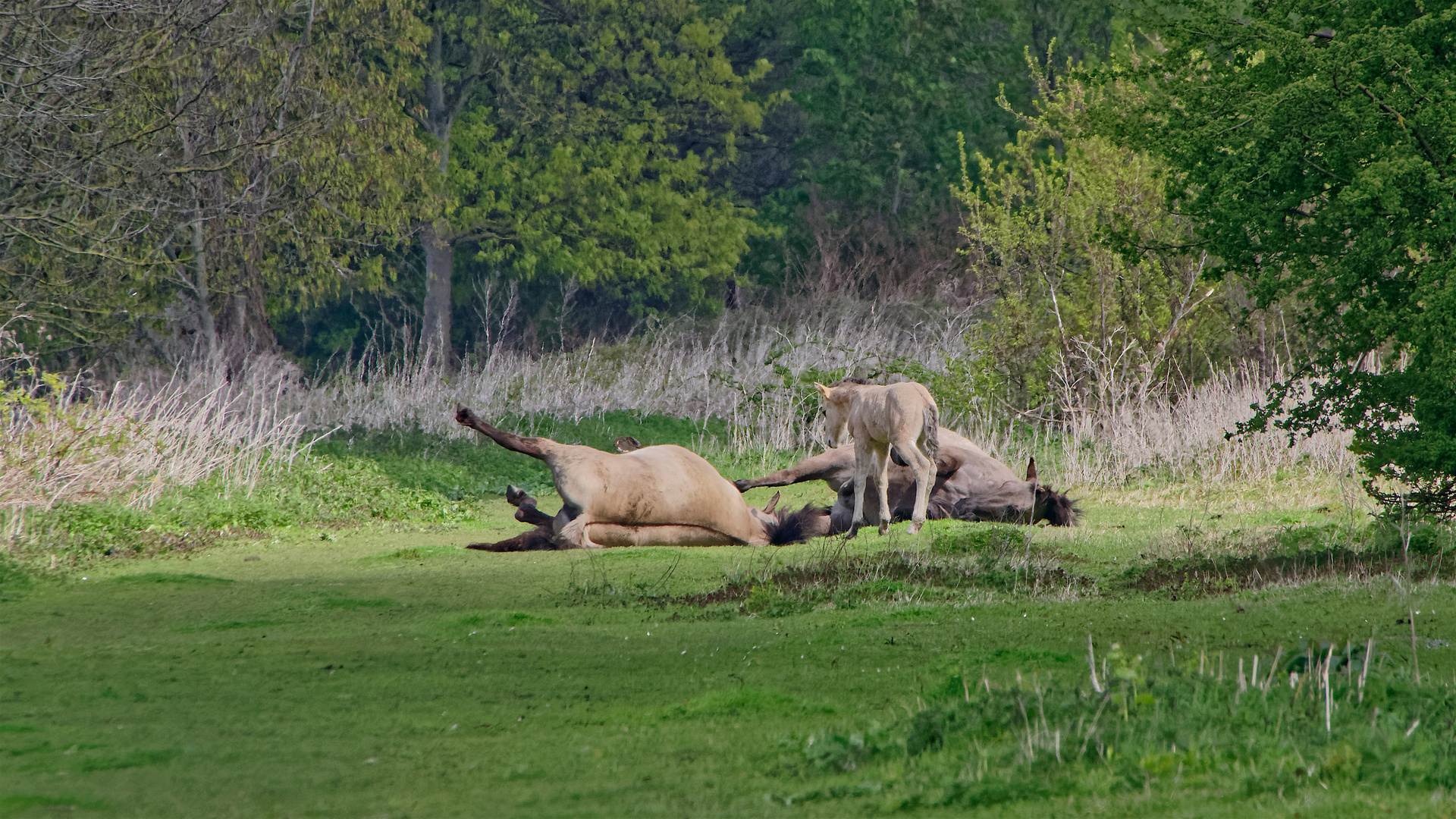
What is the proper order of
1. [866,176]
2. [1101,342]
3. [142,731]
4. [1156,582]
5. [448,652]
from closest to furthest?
[142,731] → [448,652] → [1156,582] → [1101,342] → [866,176]

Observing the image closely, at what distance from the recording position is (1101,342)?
1970cm

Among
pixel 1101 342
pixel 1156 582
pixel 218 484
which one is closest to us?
pixel 1156 582

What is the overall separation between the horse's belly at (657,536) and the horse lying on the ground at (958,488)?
4.00 ft

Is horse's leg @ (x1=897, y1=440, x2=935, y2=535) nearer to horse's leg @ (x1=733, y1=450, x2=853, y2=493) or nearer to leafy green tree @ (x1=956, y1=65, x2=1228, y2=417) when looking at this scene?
horse's leg @ (x1=733, y1=450, x2=853, y2=493)

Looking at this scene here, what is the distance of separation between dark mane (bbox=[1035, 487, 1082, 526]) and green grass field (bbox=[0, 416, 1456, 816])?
2.64 feet

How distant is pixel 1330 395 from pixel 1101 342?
1025 centimetres

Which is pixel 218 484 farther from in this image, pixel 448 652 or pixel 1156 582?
pixel 1156 582

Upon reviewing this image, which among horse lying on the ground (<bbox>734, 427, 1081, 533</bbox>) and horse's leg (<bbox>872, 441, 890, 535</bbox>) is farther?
horse lying on the ground (<bbox>734, 427, 1081, 533</bbox>)

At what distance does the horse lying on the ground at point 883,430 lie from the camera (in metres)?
11.0

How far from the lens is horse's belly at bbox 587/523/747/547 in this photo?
37.5 ft

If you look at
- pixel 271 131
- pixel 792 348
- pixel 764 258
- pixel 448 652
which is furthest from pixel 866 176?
pixel 448 652

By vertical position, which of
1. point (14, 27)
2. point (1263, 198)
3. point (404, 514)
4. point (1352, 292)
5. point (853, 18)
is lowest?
point (404, 514)

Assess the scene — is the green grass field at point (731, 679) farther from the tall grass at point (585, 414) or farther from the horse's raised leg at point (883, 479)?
the tall grass at point (585, 414)

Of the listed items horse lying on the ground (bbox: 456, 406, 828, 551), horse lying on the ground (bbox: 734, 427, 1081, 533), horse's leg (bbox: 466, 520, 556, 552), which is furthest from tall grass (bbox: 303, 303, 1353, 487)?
horse's leg (bbox: 466, 520, 556, 552)
